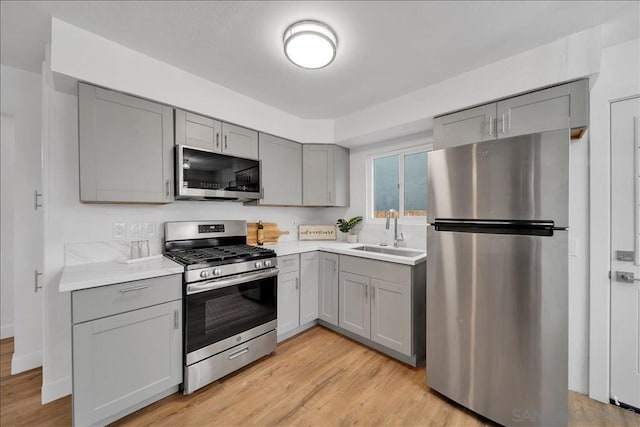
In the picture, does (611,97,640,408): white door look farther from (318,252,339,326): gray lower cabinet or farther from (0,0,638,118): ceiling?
(318,252,339,326): gray lower cabinet

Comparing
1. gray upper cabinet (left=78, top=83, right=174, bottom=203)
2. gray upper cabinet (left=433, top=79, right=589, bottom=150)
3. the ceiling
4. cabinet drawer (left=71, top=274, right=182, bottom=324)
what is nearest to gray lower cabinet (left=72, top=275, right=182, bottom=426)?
cabinet drawer (left=71, top=274, right=182, bottom=324)

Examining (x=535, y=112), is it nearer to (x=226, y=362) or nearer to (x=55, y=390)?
(x=226, y=362)

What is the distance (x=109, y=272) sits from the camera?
1.62 m

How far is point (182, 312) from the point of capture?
1783 mm

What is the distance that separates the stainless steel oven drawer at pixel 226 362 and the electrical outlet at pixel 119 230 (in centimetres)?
116

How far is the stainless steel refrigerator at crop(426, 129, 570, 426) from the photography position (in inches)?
54.4

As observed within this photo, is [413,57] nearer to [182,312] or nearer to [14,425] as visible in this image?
[182,312]

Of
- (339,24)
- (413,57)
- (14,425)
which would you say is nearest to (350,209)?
(413,57)

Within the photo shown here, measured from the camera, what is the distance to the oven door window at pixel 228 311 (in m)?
1.82

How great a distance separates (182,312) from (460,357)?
190 cm

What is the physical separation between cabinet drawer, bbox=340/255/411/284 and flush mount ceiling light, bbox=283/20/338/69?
65.9 inches

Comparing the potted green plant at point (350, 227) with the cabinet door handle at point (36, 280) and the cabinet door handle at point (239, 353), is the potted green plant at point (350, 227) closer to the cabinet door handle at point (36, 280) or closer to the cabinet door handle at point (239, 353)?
the cabinet door handle at point (239, 353)

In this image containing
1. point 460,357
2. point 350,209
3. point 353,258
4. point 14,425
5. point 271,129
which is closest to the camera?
point 14,425

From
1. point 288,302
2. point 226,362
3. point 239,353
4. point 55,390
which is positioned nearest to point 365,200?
point 288,302
